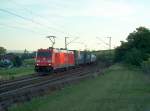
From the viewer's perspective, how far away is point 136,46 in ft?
326

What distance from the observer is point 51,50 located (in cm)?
5344

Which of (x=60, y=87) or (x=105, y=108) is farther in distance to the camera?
(x=60, y=87)

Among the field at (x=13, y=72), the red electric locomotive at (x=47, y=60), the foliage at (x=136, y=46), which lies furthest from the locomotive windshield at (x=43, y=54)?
the foliage at (x=136, y=46)

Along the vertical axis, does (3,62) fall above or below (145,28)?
below

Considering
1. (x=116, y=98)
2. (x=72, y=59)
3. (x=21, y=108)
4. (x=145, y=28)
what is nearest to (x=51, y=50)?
(x=72, y=59)

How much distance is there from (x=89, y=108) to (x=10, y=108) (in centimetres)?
334

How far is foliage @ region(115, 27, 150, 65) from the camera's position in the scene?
275 feet

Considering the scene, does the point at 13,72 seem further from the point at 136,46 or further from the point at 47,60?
the point at 136,46

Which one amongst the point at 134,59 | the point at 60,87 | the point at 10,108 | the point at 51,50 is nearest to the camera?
the point at 10,108

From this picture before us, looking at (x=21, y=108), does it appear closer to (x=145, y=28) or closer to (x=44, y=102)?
(x=44, y=102)

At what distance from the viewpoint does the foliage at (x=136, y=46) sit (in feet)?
275

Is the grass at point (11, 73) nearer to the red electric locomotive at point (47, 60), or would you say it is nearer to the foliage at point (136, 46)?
the red electric locomotive at point (47, 60)

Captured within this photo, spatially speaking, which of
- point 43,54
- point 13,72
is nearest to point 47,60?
point 43,54

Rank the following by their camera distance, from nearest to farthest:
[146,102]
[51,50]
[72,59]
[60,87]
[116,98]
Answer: [146,102]
[116,98]
[60,87]
[51,50]
[72,59]
